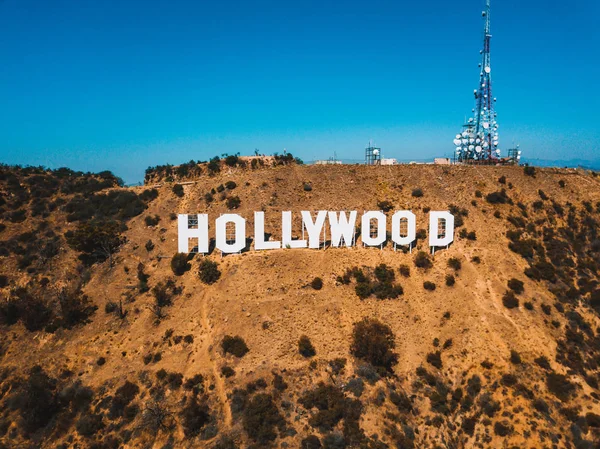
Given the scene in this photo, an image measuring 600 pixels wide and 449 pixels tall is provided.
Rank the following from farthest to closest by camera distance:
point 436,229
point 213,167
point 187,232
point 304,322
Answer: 1. point 213,167
2. point 436,229
3. point 187,232
4. point 304,322

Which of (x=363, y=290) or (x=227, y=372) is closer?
(x=227, y=372)

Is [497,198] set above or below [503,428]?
above

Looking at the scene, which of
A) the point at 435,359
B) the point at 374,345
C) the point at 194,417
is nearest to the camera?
the point at 194,417

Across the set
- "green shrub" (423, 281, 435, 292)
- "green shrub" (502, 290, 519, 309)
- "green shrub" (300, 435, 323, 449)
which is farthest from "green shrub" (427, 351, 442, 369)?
"green shrub" (300, 435, 323, 449)

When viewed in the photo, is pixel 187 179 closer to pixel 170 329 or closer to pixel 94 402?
pixel 170 329

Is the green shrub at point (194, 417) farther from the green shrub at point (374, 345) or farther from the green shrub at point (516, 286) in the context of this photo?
the green shrub at point (516, 286)

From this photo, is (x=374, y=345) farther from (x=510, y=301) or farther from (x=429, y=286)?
(x=510, y=301)

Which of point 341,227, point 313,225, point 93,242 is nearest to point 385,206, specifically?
point 341,227
